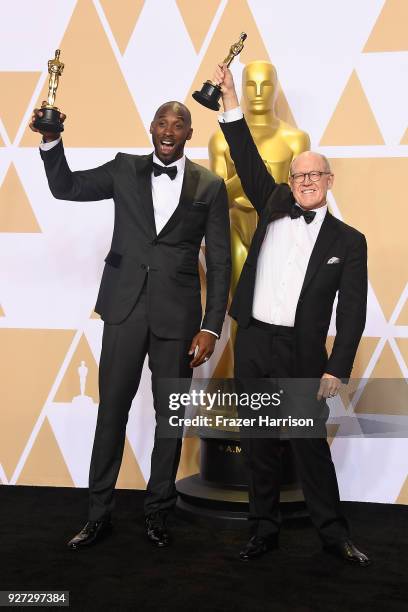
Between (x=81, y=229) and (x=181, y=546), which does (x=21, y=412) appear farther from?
(x=181, y=546)

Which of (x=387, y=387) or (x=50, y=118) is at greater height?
(x=50, y=118)

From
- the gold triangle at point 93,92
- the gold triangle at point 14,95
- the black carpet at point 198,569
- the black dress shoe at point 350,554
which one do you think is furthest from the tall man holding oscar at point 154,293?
the gold triangle at point 14,95

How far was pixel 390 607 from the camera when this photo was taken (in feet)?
8.25

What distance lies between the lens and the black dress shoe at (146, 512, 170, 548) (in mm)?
3076

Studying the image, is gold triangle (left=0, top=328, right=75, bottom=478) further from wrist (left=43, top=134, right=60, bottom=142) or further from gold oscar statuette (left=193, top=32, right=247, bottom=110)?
gold oscar statuette (left=193, top=32, right=247, bottom=110)

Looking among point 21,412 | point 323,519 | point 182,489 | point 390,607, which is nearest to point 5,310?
point 21,412

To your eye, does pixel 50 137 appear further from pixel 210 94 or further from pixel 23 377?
pixel 23 377

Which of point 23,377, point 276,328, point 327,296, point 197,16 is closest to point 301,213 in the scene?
point 327,296

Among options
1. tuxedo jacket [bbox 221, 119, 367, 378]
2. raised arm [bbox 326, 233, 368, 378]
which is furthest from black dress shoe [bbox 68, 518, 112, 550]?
raised arm [bbox 326, 233, 368, 378]

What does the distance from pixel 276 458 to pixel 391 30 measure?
225 centimetres

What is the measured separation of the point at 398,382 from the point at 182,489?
3.96 ft

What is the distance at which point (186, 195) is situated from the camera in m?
3.10

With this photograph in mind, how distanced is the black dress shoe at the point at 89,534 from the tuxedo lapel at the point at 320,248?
114cm

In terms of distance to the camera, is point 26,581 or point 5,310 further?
point 5,310
